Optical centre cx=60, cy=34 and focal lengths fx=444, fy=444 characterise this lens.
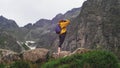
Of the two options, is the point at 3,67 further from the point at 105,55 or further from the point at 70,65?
the point at 105,55

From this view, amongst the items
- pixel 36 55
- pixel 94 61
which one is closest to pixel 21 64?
pixel 94 61

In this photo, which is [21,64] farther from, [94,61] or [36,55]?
[36,55]

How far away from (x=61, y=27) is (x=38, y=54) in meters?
2.02

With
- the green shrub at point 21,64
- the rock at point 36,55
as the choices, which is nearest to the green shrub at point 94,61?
the green shrub at point 21,64

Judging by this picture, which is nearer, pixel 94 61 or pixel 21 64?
pixel 94 61

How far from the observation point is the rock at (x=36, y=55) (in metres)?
24.5

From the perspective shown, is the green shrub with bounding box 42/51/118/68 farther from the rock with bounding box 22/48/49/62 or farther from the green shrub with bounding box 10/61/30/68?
the rock with bounding box 22/48/49/62

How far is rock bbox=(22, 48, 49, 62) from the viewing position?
2448 cm

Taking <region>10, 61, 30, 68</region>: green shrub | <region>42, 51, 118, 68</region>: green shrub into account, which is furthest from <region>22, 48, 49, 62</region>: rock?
<region>42, 51, 118, 68</region>: green shrub

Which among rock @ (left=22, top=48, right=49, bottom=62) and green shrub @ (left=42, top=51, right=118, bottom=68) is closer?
green shrub @ (left=42, top=51, right=118, bottom=68)

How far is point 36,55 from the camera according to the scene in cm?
2462

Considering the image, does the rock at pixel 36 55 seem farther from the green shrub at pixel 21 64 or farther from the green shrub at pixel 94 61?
the green shrub at pixel 94 61

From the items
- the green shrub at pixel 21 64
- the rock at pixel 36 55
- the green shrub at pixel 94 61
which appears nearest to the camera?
the green shrub at pixel 94 61

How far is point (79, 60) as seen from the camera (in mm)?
19250
